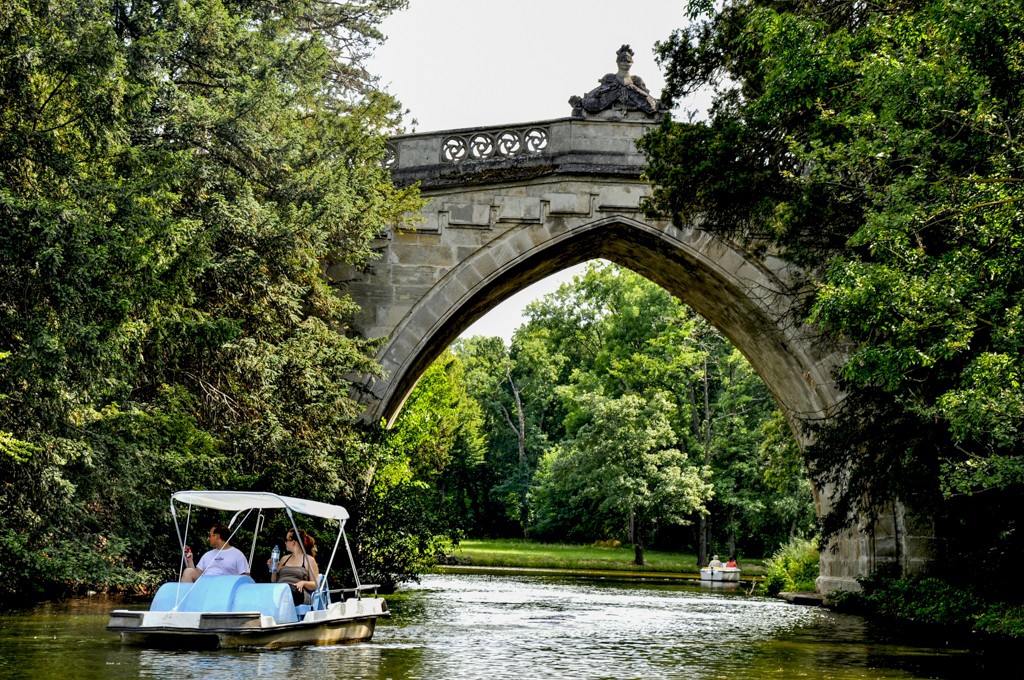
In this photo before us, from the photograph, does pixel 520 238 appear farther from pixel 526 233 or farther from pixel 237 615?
pixel 237 615

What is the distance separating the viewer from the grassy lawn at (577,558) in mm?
41281

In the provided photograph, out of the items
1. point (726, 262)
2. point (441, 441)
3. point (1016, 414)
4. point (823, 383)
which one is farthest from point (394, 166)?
point (441, 441)

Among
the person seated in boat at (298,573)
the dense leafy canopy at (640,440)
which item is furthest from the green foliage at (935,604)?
the person seated in boat at (298,573)

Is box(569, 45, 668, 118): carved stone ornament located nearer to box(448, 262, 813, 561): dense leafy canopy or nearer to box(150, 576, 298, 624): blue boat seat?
box(448, 262, 813, 561): dense leafy canopy

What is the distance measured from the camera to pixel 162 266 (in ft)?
38.8

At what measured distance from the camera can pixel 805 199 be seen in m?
12.9

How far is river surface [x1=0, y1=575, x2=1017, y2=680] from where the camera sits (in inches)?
372

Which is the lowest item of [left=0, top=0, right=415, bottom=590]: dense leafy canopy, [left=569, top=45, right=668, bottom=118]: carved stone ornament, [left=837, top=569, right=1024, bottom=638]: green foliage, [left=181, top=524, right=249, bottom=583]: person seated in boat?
[left=837, top=569, right=1024, bottom=638]: green foliage

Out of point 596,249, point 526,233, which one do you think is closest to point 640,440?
point 596,249

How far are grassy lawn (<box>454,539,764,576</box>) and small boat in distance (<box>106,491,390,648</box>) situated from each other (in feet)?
81.9

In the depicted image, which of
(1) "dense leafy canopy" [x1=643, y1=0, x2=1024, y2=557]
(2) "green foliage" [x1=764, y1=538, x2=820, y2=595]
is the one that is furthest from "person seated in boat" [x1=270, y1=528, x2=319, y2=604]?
(2) "green foliage" [x1=764, y1=538, x2=820, y2=595]

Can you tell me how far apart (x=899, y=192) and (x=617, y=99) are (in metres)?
10.3

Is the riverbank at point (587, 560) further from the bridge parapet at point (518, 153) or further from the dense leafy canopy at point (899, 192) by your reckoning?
the dense leafy canopy at point (899, 192)

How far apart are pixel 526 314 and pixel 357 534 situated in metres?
A: 46.3
